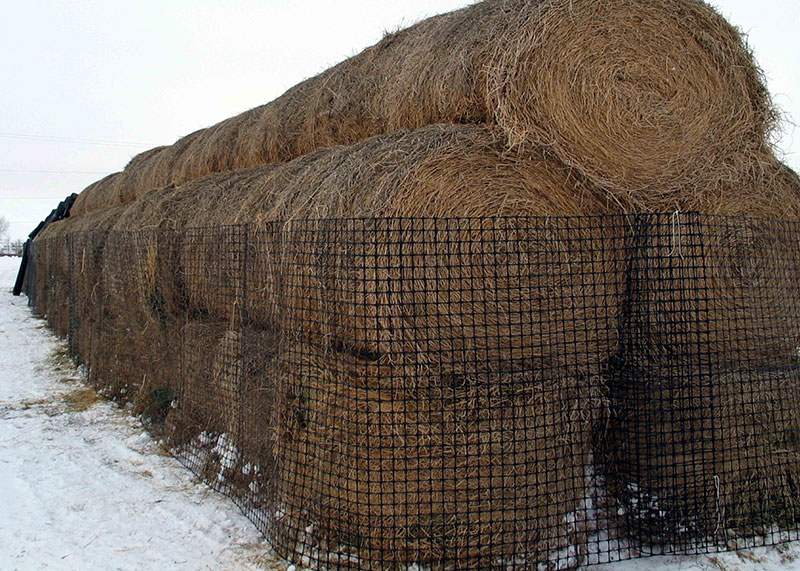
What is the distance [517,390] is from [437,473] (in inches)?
25.9

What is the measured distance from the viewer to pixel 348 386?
11.4 feet

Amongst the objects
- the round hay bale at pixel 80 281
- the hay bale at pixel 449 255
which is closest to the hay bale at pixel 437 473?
the hay bale at pixel 449 255

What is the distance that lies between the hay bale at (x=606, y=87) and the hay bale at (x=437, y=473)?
1505mm

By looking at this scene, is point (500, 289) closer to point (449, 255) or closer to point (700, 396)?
point (449, 255)

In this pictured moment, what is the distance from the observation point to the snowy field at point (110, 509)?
3.51 meters

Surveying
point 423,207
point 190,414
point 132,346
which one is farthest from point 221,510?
point 132,346

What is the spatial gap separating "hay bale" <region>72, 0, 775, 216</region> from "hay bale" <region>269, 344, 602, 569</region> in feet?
4.94

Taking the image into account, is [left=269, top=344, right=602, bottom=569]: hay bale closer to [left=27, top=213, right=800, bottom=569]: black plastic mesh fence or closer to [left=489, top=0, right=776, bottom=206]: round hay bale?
[left=27, top=213, right=800, bottom=569]: black plastic mesh fence

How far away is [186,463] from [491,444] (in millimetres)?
2982

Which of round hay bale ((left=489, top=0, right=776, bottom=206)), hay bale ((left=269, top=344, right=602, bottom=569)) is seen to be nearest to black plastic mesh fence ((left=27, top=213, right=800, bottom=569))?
hay bale ((left=269, top=344, right=602, bottom=569))

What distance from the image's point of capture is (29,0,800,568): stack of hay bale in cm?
336

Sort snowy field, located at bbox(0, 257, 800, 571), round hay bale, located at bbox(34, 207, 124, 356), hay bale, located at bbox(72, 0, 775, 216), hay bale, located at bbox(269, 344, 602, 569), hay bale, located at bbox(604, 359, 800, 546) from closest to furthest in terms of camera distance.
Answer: hay bale, located at bbox(269, 344, 602, 569) < snowy field, located at bbox(0, 257, 800, 571) < hay bale, located at bbox(604, 359, 800, 546) < hay bale, located at bbox(72, 0, 775, 216) < round hay bale, located at bbox(34, 207, 124, 356)

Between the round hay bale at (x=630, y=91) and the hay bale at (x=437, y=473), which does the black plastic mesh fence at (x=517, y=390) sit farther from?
the round hay bale at (x=630, y=91)

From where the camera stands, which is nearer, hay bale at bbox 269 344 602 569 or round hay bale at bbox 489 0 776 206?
hay bale at bbox 269 344 602 569
